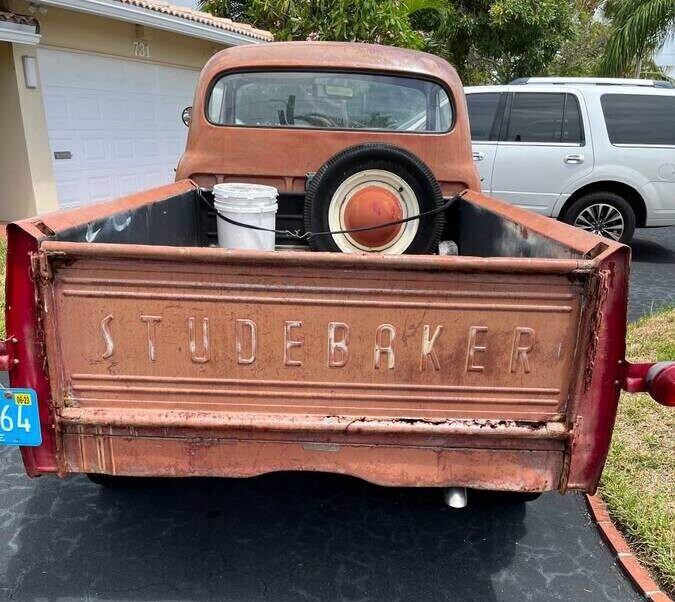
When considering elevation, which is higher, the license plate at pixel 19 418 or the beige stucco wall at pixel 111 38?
the beige stucco wall at pixel 111 38

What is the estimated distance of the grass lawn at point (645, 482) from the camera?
2.62 m

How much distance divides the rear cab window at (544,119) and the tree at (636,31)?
5.60m

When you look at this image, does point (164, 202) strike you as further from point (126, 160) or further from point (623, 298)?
point (126, 160)

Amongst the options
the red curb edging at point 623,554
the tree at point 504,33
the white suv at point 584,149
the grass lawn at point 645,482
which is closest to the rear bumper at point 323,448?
the red curb edging at point 623,554

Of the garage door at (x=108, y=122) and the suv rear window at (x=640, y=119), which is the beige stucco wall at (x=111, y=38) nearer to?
the garage door at (x=108, y=122)

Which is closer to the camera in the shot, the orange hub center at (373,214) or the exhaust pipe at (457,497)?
the exhaust pipe at (457,497)

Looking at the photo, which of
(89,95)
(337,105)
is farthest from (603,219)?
(89,95)

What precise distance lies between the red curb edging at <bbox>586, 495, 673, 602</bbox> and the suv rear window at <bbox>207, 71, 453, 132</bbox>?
248cm

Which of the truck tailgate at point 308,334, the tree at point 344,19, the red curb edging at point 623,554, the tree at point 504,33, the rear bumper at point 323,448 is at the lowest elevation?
the red curb edging at point 623,554

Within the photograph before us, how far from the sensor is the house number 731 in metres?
9.34

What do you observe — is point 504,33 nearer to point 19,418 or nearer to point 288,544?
point 288,544

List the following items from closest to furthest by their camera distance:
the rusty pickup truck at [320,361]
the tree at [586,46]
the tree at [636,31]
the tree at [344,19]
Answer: the rusty pickup truck at [320,361] < the tree at [344,19] < the tree at [636,31] < the tree at [586,46]

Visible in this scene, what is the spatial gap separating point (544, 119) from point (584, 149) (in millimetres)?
607

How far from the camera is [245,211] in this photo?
356 centimetres
